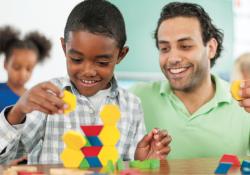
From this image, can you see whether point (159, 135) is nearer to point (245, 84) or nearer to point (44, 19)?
point (245, 84)

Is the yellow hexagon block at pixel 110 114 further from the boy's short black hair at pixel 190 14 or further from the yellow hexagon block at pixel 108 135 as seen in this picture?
the boy's short black hair at pixel 190 14

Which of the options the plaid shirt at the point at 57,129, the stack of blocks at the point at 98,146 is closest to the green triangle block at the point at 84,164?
the stack of blocks at the point at 98,146

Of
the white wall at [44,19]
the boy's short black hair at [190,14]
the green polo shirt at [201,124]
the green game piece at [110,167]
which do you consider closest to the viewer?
the green game piece at [110,167]

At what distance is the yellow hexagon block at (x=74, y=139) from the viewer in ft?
3.12

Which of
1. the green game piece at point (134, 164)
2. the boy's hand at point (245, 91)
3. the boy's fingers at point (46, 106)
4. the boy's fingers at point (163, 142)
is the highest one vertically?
the boy's fingers at point (46, 106)

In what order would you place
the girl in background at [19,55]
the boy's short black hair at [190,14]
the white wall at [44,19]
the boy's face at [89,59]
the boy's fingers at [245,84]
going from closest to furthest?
the boy's fingers at [245,84], the boy's face at [89,59], the boy's short black hair at [190,14], the girl in background at [19,55], the white wall at [44,19]

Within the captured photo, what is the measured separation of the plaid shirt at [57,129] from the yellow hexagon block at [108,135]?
0.75 feet

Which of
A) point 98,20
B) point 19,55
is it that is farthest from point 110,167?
point 19,55

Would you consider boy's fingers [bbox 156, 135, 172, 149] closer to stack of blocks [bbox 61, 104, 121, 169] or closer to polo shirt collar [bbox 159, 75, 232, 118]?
stack of blocks [bbox 61, 104, 121, 169]

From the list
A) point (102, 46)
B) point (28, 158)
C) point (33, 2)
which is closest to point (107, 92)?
point (102, 46)

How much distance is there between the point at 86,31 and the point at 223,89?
1.85ft

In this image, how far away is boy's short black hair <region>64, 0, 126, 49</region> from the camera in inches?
49.8

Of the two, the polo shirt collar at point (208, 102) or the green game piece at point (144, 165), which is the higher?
the green game piece at point (144, 165)

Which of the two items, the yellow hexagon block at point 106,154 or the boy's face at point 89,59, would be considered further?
the boy's face at point 89,59
